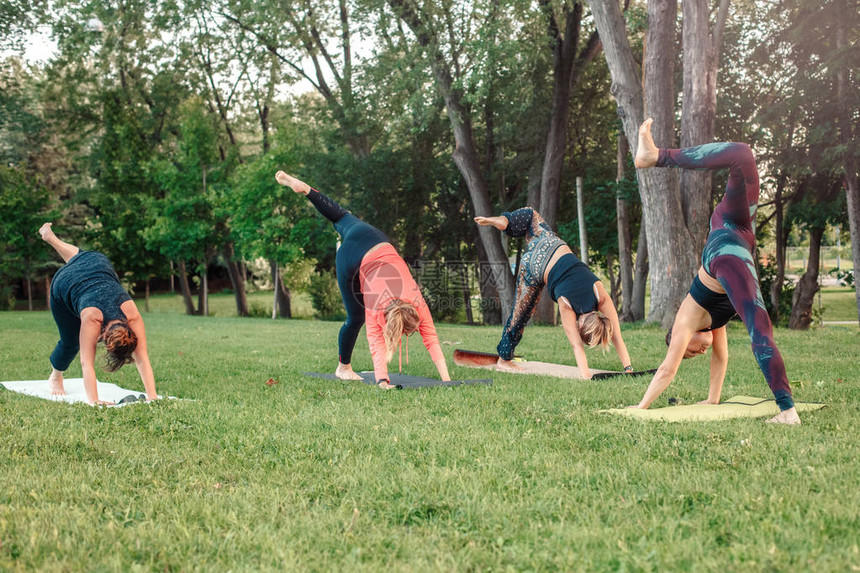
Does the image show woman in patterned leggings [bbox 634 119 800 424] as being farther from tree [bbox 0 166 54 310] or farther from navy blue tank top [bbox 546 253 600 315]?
tree [bbox 0 166 54 310]

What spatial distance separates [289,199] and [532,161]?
9.17 metres

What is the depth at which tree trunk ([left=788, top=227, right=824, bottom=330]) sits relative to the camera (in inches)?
791

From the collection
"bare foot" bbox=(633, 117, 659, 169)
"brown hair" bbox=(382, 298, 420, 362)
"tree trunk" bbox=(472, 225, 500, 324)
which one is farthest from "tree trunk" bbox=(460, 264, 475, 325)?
"bare foot" bbox=(633, 117, 659, 169)

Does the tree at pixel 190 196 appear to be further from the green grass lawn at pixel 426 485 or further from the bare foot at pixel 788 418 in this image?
the bare foot at pixel 788 418

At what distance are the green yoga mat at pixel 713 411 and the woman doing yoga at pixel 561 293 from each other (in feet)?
5.95

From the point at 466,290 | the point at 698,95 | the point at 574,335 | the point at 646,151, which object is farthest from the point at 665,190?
the point at 466,290

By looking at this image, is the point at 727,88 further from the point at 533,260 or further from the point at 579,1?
the point at 533,260

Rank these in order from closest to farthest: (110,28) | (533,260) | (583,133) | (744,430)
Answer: (744,430)
(533,260)
(110,28)
(583,133)

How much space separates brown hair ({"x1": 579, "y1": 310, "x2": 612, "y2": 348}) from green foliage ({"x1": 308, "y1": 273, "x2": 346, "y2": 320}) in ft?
72.6

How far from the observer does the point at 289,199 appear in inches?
1038

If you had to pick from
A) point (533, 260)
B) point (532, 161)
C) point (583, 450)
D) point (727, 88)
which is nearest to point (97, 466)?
point (583, 450)

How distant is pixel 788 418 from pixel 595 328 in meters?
2.66

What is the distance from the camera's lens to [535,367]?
9.35 m

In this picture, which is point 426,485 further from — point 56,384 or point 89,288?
point 56,384
